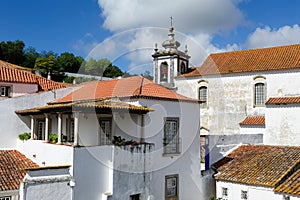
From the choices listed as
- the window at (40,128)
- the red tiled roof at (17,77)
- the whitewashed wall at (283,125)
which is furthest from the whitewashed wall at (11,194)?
the whitewashed wall at (283,125)

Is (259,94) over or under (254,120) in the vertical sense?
over

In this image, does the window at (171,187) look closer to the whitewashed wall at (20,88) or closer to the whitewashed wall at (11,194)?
the whitewashed wall at (11,194)

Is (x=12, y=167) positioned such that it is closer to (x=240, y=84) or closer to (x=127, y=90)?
(x=127, y=90)

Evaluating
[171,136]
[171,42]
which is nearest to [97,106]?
[171,136]

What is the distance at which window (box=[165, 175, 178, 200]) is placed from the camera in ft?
54.3

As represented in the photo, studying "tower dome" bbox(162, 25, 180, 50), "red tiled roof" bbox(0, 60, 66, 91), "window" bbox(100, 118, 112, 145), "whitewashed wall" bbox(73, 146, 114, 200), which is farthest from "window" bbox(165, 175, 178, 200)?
"tower dome" bbox(162, 25, 180, 50)

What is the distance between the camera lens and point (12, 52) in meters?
59.9

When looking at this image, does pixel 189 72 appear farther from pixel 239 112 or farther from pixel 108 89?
pixel 108 89

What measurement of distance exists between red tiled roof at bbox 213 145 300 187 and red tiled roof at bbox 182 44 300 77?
9.71 m

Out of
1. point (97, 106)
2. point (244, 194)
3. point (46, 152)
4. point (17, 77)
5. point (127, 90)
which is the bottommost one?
point (244, 194)

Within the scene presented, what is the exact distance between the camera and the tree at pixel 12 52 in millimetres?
58812

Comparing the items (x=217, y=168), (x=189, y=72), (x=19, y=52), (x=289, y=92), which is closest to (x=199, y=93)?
(x=189, y=72)

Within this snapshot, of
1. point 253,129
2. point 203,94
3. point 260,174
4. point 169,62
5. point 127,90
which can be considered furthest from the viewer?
point 169,62

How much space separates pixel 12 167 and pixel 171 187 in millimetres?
7522
